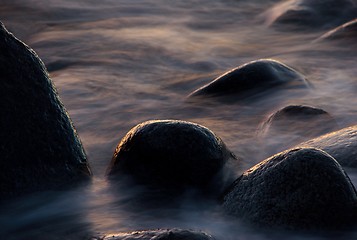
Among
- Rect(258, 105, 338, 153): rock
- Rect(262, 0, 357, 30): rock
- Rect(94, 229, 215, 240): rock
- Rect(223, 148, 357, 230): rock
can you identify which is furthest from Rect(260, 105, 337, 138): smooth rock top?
Rect(262, 0, 357, 30): rock

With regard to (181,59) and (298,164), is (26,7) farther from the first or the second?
(298,164)

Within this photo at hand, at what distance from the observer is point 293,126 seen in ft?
16.1

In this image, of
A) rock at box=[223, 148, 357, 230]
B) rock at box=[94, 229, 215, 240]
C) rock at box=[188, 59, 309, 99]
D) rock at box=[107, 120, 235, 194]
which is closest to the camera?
rock at box=[94, 229, 215, 240]

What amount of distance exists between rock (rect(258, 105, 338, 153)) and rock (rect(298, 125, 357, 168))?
408 mm

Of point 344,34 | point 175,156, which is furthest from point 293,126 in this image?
point 344,34

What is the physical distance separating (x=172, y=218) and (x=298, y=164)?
26.5 inches

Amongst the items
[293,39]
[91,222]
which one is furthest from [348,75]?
[91,222]

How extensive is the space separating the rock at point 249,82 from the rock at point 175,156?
1.59m

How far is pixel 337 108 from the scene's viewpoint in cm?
532

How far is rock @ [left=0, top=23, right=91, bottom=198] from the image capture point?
12.4 ft

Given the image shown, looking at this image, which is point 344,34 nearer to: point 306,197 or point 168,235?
point 306,197

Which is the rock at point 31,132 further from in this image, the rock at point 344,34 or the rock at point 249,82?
the rock at point 344,34

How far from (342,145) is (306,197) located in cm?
72

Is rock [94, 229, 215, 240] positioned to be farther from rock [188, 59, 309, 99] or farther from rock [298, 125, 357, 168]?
rock [188, 59, 309, 99]
